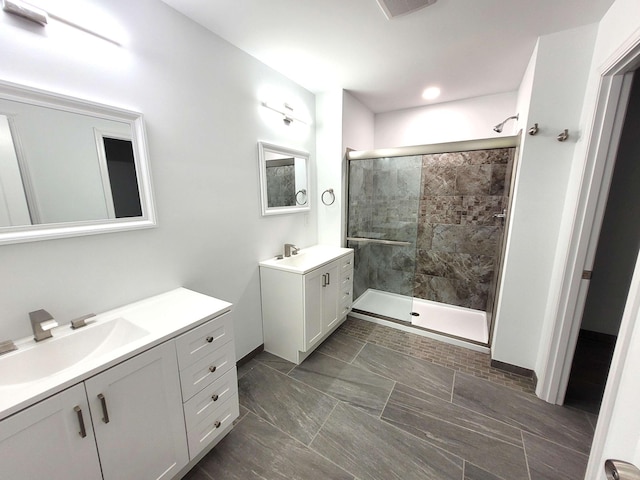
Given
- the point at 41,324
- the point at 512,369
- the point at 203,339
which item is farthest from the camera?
the point at 512,369

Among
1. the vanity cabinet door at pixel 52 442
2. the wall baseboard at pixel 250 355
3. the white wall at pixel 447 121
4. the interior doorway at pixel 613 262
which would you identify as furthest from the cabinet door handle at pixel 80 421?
the white wall at pixel 447 121

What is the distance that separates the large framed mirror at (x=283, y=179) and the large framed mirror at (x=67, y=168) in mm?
910

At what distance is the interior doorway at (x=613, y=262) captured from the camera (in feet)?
7.02

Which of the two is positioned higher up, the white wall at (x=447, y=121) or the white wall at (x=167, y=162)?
the white wall at (x=447, y=121)

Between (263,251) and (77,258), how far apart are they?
4.07 ft

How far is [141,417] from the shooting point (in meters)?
1.05

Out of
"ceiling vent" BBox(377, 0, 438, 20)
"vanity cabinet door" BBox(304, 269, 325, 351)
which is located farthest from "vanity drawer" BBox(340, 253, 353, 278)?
"ceiling vent" BBox(377, 0, 438, 20)

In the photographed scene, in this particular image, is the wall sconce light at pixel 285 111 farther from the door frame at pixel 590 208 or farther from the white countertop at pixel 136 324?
the door frame at pixel 590 208

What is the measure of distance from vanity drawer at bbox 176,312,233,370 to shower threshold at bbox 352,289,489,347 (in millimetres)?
1922

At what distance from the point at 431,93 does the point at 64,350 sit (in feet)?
11.6

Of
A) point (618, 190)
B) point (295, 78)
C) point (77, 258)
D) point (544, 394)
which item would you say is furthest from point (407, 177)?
point (77, 258)

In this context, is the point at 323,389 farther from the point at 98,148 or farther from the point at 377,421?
the point at 98,148

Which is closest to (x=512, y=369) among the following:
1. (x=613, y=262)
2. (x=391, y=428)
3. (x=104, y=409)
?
(x=391, y=428)

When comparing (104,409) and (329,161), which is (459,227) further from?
(104,409)
